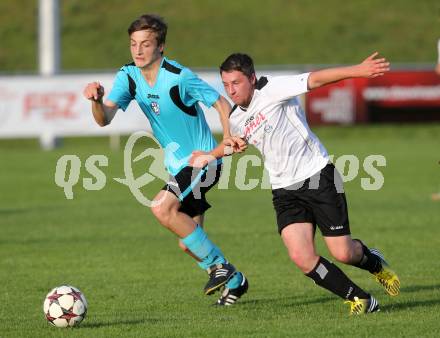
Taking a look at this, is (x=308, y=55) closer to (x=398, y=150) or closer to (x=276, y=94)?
(x=398, y=150)

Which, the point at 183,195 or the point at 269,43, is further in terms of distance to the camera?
the point at 269,43

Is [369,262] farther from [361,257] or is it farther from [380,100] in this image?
[380,100]

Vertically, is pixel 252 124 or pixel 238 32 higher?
pixel 238 32

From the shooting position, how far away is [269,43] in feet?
142

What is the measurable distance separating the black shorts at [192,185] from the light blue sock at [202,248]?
24cm

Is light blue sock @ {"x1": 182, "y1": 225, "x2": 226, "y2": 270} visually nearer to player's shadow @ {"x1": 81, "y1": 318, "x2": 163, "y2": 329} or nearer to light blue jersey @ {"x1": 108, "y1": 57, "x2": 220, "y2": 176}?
light blue jersey @ {"x1": 108, "y1": 57, "x2": 220, "y2": 176}

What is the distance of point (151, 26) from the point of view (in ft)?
27.6

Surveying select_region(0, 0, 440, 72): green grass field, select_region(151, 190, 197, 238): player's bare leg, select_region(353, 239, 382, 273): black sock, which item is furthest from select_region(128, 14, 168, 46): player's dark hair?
select_region(0, 0, 440, 72): green grass field

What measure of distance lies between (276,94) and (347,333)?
6.20 feet

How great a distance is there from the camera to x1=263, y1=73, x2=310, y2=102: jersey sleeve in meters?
7.74

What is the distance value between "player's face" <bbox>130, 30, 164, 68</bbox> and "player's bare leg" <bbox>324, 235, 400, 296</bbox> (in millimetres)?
2038

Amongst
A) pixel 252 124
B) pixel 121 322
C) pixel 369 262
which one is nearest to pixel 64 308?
pixel 121 322

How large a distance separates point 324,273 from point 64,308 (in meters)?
1.96

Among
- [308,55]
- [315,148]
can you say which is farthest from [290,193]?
[308,55]
